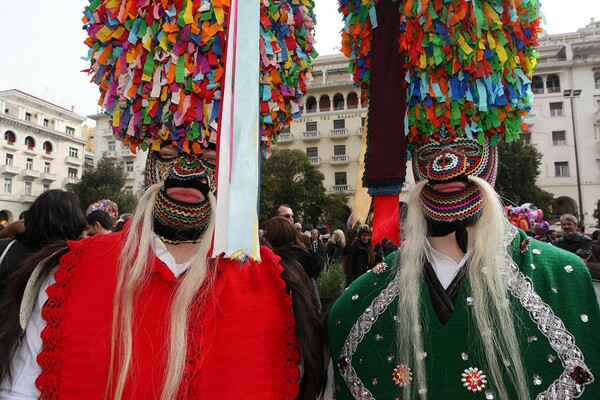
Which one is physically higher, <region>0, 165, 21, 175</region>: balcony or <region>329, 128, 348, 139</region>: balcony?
<region>329, 128, 348, 139</region>: balcony

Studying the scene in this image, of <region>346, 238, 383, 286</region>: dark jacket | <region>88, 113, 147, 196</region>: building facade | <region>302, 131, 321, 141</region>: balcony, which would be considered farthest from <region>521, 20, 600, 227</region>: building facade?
<region>88, 113, 147, 196</region>: building facade

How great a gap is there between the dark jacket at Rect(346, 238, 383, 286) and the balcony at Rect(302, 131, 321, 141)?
31320 mm

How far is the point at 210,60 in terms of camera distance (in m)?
1.85

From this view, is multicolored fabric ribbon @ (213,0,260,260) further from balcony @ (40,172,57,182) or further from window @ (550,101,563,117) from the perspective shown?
balcony @ (40,172,57,182)

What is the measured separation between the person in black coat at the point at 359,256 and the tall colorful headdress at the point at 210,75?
5960mm

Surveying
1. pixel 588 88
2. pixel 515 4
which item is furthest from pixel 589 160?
pixel 515 4

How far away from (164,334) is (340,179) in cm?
3722

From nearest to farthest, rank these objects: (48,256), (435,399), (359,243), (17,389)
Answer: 1. (17,389)
2. (435,399)
3. (48,256)
4. (359,243)

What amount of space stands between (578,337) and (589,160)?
128ft

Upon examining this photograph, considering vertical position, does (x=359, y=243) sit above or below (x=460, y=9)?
below

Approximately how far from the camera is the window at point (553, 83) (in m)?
36.4

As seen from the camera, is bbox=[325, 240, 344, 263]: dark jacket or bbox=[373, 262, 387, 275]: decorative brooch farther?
bbox=[325, 240, 344, 263]: dark jacket

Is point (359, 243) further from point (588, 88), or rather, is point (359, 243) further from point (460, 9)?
point (588, 88)

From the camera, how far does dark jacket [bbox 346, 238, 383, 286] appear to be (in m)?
7.86
